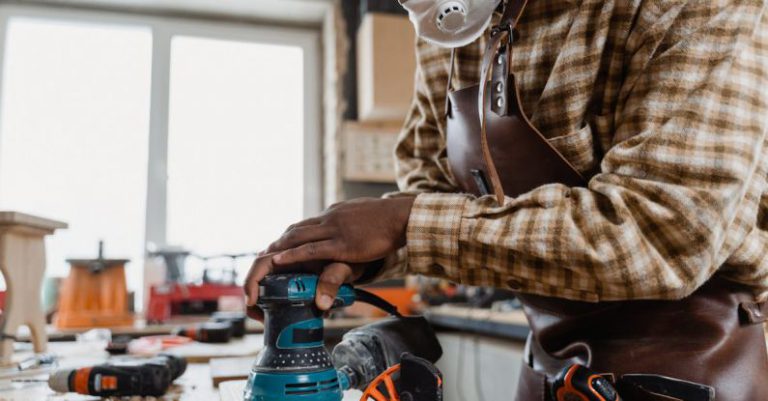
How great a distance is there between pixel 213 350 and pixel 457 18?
3.55 feet

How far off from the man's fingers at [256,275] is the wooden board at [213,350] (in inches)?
31.1

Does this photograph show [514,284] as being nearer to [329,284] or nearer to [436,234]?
[436,234]

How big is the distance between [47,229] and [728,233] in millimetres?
1479

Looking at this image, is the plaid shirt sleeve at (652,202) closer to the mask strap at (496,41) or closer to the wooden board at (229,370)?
the mask strap at (496,41)

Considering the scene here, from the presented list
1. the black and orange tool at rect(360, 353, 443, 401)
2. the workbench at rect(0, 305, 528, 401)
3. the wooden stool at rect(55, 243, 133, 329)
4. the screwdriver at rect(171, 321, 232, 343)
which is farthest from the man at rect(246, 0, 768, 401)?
the wooden stool at rect(55, 243, 133, 329)

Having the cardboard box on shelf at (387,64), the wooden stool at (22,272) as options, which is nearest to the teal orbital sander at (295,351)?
the wooden stool at (22,272)

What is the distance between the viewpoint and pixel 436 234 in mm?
747

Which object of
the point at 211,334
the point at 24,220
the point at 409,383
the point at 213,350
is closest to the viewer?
the point at 409,383

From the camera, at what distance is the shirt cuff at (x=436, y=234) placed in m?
0.74

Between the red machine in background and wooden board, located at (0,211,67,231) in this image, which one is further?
the red machine in background

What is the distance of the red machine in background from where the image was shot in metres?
2.98

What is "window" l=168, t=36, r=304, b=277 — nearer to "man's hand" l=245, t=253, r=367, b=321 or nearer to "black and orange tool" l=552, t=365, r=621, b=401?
"man's hand" l=245, t=253, r=367, b=321

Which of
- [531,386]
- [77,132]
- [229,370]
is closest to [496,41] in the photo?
[531,386]

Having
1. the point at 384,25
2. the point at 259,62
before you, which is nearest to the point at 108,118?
the point at 259,62
